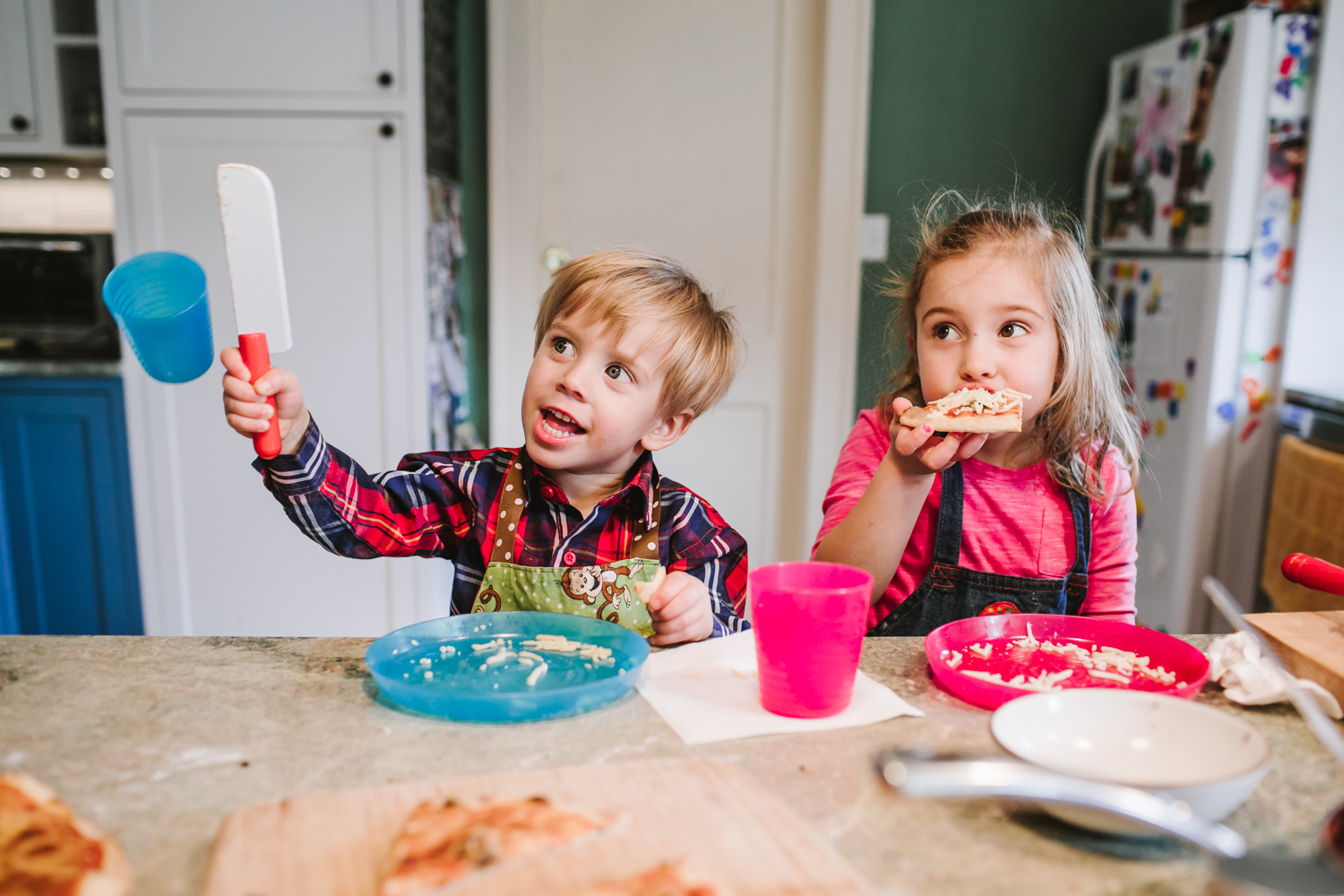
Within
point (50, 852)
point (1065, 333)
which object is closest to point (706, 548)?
point (1065, 333)

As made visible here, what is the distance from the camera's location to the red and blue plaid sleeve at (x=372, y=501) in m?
1.11

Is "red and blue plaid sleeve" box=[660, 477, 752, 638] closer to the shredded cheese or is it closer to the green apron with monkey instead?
the green apron with monkey

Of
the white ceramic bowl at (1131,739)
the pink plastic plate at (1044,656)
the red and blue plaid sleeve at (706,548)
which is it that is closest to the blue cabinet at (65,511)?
the red and blue plaid sleeve at (706,548)

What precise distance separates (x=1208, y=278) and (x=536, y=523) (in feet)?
6.66

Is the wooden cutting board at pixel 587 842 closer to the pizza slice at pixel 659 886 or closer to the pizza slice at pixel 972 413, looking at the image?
the pizza slice at pixel 659 886

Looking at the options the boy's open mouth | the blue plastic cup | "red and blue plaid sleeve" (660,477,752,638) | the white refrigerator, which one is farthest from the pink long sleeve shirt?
the white refrigerator

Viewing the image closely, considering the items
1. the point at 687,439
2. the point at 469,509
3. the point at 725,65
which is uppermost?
the point at 725,65

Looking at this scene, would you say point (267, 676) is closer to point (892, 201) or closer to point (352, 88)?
point (352, 88)

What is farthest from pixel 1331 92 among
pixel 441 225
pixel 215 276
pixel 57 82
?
pixel 57 82

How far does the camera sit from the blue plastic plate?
83 cm

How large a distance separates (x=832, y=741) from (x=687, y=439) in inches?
95.1

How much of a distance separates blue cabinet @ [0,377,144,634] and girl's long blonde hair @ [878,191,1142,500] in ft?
7.65

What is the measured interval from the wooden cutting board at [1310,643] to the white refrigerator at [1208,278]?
1653 millimetres

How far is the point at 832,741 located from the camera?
2.66 feet
